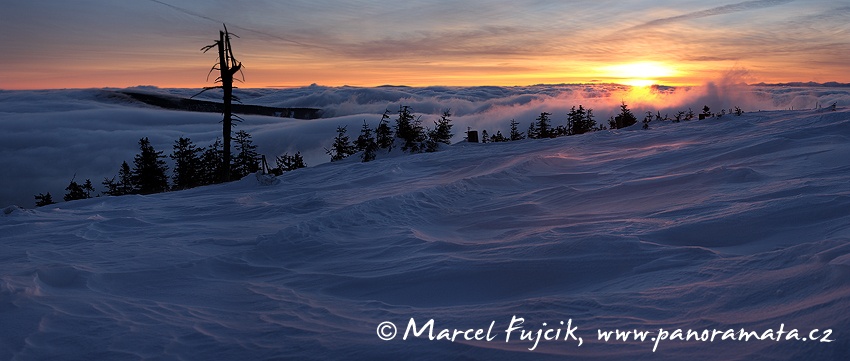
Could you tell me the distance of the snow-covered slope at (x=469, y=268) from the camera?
8.04ft

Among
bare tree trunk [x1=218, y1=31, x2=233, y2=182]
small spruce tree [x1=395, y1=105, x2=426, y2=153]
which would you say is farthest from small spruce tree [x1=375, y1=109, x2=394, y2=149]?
bare tree trunk [x1=218, y1=31, x2=233, y2=182]

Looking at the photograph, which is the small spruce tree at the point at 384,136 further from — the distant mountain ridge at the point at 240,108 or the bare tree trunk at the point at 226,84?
the distant mountain ridge at the point at 240,108

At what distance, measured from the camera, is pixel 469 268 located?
3.66 m

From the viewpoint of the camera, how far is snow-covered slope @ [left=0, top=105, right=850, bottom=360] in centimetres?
245

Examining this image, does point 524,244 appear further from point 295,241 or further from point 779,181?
point 779,181

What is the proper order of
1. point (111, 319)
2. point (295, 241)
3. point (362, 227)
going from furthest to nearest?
1. point (362, 227)
2. point (295, 241)
3. point (111, 319)

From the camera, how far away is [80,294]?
3475 millimetres

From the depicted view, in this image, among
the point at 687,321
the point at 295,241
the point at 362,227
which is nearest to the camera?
the point at 687,321

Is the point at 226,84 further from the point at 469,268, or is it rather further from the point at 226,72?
the point at 469,268

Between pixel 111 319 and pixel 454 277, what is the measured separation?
2.13m

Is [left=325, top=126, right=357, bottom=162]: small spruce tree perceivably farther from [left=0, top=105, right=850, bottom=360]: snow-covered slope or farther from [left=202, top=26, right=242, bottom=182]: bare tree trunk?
[left=0, top=105, right=850, bottom=360]: snow-covered slope

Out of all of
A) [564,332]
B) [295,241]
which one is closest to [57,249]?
[295,241]

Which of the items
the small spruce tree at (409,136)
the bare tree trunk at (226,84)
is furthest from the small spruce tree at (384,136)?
the bare tree trunk at (226,84)

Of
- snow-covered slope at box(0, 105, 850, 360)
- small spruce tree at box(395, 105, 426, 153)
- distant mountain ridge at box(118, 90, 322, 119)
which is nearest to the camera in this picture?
snow-covered slope at box(0, 105, 850, 360)
